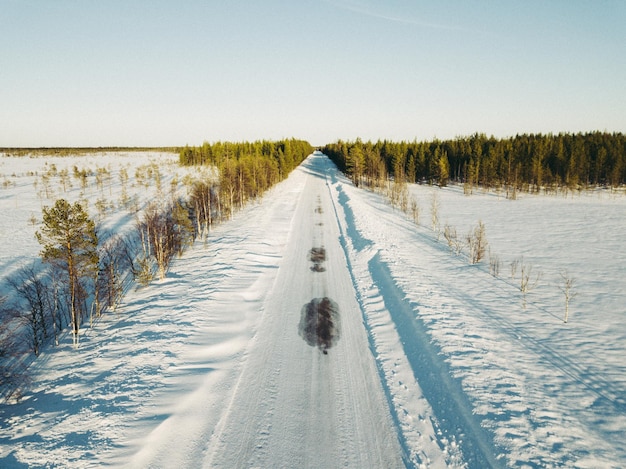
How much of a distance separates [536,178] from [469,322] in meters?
57.3

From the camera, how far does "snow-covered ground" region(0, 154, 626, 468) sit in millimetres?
6195

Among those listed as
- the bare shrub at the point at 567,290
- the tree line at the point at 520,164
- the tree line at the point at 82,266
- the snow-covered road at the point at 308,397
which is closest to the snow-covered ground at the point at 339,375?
the snow-covered road at the point at 308,397

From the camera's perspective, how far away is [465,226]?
2942cm

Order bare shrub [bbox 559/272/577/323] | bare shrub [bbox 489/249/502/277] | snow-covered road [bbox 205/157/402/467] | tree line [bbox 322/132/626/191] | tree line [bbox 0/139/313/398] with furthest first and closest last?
1. tree line [bbox 322/132/626/191]
2. bare shrub [bbox 489/249/502/277]
3. bare shrub [bbox 559/272/577/323]
4. tree line [bbox 0/139/313/398]
5. snow-covered road [bbox 205/157/402/467]

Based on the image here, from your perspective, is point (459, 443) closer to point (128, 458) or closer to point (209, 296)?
point (128, 458)

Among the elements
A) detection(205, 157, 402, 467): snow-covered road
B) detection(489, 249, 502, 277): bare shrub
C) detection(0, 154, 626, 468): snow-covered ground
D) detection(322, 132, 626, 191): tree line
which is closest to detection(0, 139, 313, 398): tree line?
detection(0, 154, 626, 468): snow-covered ground

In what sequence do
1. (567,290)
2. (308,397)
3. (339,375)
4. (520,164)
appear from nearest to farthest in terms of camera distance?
1. (308,397)
2. (339,375)
3. (567,290)
4. (520,164)

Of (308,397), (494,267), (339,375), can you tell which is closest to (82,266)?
(308,397)

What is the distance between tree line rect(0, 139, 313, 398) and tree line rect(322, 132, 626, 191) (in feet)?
113

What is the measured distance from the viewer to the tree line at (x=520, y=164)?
55375 mm

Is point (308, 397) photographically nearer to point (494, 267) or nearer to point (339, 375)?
point (339, 375)

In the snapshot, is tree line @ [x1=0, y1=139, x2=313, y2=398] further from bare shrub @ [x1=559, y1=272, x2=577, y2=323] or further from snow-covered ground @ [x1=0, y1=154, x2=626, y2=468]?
bare shrub @ [x1=559, y1=272, x2=577, y2=323]

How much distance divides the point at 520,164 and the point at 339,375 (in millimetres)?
61518

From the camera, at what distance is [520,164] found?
182ft
